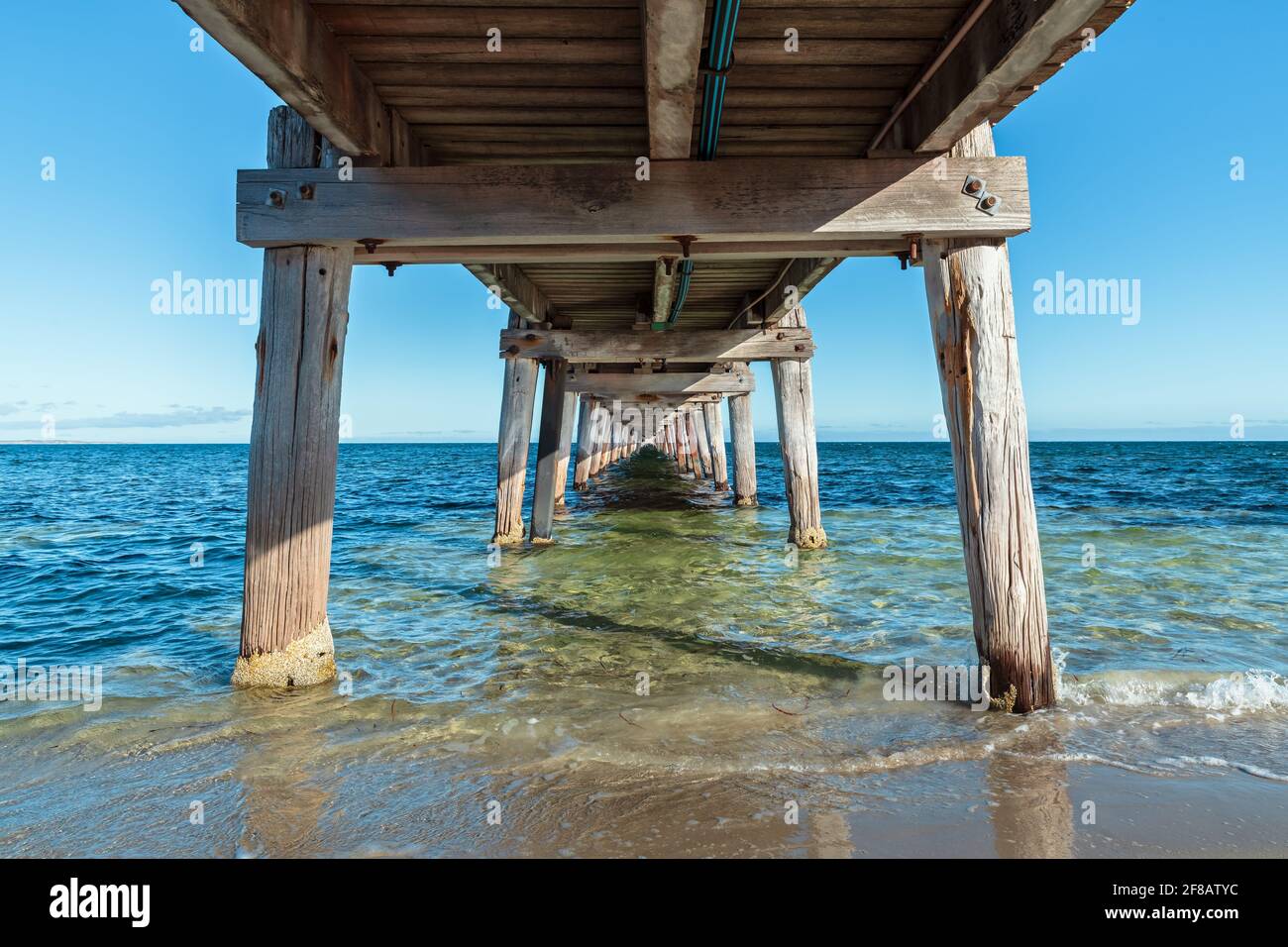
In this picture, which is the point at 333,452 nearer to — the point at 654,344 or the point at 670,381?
the point at 654,344

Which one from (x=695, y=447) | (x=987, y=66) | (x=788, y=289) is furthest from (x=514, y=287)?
(x=695, y=447)

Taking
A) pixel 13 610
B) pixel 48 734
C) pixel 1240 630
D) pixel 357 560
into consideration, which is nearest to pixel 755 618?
pixel 1240 630

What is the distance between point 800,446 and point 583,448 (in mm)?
14252

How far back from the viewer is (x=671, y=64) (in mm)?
2992

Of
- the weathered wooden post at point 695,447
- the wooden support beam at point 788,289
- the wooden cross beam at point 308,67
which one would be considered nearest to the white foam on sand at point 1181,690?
the wooden support beam at point 788,289

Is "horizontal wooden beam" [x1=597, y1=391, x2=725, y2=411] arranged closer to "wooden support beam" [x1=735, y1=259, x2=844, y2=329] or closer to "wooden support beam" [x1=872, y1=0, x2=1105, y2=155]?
"wooden support beam" [x1=735, y1=259, x2=844, y2=329]

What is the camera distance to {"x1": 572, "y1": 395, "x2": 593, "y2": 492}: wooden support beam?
76.8 ft

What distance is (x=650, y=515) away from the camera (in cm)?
1535

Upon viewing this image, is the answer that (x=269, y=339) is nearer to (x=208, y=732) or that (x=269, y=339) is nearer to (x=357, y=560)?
(x=208, y=732)

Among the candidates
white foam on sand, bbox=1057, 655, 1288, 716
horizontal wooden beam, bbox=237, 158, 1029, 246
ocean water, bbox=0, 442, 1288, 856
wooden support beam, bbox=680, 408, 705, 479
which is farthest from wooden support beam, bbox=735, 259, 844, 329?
wooden support beam, bbox=680, 408, 705, 479

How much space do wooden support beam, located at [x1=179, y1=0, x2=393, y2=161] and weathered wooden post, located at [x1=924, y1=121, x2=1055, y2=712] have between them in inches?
122
